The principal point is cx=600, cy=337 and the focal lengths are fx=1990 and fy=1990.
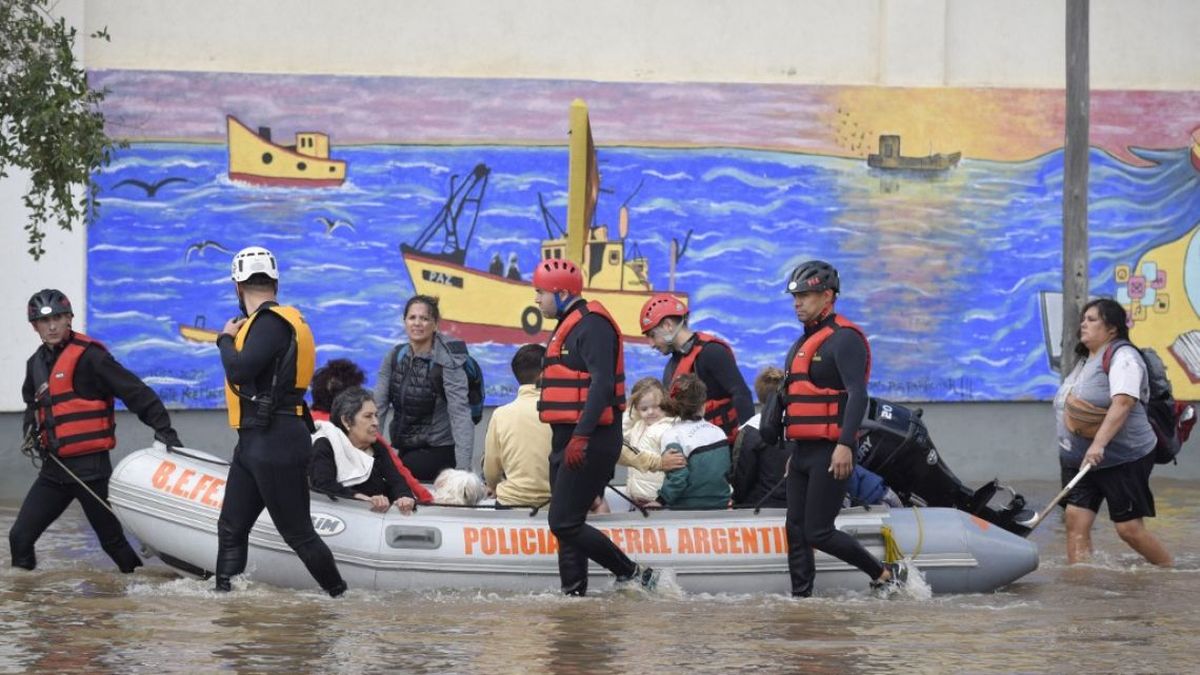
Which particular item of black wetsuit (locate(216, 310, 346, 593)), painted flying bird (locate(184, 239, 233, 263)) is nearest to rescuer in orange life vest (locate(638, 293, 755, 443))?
black wetsuit (locate(216, 310, 346, 593))

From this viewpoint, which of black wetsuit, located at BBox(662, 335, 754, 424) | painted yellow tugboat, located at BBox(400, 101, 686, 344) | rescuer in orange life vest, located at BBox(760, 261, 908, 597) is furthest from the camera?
painted yellow tugboat, located at BBox(400, 101, 686, 344)

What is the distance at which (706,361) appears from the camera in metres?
11.7

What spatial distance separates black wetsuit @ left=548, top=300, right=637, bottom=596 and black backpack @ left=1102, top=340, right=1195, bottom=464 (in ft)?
10.4

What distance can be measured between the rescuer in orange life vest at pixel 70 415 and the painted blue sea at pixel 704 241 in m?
5.29

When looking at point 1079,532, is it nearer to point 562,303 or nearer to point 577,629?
point 562,303

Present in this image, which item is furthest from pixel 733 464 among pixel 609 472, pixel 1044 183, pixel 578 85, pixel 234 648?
pixel 1044 183

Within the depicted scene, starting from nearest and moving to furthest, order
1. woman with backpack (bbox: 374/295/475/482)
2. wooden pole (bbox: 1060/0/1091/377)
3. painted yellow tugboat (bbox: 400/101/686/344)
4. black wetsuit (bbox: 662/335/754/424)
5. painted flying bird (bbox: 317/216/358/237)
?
woman with backpack (bbox: 374/295/475/482) → black wetsuit (bbox: 662/335/754/424) → wooden pole (bbox: 1060/0/1091/377) → painted flying bird (bbox: 317/216/358/237) → painted yellow tugboat (bbox: 400/101/686/344)

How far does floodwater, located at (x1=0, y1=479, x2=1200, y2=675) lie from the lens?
321 inches

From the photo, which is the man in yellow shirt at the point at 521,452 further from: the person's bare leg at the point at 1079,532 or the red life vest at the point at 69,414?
the person's bare leg at the point at 1079,532

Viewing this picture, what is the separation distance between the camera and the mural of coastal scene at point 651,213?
1608 centimetres

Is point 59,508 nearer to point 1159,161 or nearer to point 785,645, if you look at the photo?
point 785,645

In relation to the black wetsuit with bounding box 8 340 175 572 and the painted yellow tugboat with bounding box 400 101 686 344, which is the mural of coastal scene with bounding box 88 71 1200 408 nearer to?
the painted yellow tugboat with bounding box 400 101 686 344

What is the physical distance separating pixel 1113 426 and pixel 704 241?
6.34 meters

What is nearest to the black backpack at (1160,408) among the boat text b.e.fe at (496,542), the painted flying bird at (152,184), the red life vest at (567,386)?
the boat text b.e.fe at (496,542)
